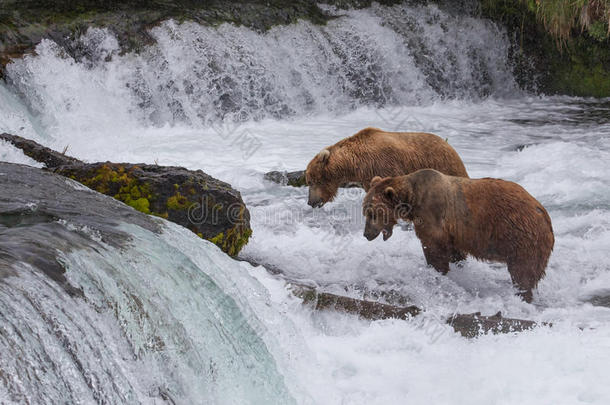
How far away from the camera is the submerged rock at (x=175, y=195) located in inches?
216

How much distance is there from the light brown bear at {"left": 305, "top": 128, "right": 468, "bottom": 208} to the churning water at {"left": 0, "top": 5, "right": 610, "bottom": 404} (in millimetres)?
431

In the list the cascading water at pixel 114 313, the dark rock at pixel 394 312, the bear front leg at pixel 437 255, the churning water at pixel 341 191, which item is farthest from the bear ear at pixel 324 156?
the cascading water at pixel 114 313

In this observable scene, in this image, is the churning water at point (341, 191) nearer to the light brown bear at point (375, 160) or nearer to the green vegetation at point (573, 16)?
the light brown bear at point (375, 160)

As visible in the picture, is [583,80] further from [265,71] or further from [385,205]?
[385,205]

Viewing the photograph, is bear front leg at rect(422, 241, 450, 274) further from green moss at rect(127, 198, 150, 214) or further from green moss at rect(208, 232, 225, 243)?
green moss at rect(127, 198, 150, 214)

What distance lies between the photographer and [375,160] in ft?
22.2

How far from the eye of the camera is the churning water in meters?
3.88

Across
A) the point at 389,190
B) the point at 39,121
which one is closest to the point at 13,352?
the point at 389,190

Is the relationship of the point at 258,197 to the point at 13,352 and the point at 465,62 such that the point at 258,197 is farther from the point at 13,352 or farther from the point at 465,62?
the point at 465,62

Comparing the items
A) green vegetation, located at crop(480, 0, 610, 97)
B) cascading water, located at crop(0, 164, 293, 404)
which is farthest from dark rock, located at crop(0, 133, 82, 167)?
green vegetation, located at crop(480, 0, 610, 97)

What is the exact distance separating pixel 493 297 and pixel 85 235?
3.18 m

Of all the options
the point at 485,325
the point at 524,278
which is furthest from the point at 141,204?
the point at 524,278

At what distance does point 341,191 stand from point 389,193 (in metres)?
2.83

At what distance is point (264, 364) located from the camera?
3.93 meters
